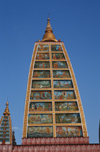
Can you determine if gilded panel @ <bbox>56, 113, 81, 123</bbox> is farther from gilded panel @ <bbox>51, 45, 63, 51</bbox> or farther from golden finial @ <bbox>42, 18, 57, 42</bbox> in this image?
golden finial @ <bbox>42, 18, 57, 42</bbox>

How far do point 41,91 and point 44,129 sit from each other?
23.5ft

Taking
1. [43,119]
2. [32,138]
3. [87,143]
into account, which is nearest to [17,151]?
[32,138]

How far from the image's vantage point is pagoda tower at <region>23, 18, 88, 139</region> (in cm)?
5422

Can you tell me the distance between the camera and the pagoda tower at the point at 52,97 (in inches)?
2135

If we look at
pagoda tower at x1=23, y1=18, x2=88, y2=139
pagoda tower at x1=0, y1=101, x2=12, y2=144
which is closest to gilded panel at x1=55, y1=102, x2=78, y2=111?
pagoda tower at x1=23, y1=18, x2=88, y2=139

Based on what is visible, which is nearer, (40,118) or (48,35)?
(40,118)

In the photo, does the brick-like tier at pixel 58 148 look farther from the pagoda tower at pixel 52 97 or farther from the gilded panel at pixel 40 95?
the gilded panel at pixel 40 95

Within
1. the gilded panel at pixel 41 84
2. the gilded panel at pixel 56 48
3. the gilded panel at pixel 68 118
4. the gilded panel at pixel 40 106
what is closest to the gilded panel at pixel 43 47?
the gilded panel at pixel 56 48

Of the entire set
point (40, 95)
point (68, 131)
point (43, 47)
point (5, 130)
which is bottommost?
point (5, 130)

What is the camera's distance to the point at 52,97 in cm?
5716

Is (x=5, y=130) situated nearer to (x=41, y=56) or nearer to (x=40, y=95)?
(x=40, y=95)

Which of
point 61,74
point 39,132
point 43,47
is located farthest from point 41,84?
point 39,132

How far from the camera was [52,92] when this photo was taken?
57625mm

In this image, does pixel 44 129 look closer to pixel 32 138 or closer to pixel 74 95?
pixel 32 138
